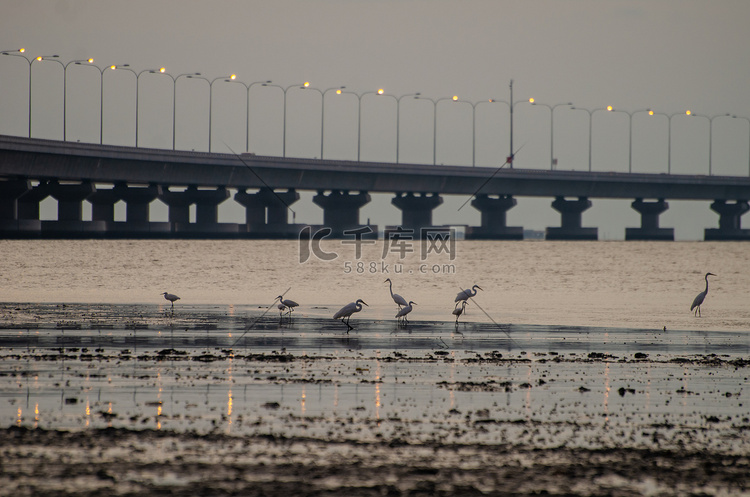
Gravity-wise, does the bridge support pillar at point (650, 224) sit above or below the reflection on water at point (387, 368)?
above

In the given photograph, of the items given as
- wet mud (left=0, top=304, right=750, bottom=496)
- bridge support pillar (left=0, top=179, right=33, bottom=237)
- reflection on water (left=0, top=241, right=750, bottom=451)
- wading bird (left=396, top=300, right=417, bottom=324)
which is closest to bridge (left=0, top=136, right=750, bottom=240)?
bridge support pillar (left=0, top=179, right=33, bottom=237)

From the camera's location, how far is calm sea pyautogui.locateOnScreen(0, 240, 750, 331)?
33.8 m

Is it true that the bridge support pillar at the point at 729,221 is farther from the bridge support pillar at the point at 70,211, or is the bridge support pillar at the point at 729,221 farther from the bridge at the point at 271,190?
the bridge support pillar at the point at 70,211

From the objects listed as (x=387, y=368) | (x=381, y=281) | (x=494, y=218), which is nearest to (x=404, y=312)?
(x=387, y=368)

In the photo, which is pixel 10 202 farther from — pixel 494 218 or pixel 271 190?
pixel 494 218

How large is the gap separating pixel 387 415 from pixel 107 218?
102m

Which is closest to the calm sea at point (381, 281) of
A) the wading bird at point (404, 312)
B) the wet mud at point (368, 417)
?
the wading bird at point (404, 312)

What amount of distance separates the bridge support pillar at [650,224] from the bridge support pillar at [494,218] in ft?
70.9

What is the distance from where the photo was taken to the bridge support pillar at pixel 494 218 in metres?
138

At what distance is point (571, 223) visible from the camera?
146m

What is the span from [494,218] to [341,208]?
23.4 meters

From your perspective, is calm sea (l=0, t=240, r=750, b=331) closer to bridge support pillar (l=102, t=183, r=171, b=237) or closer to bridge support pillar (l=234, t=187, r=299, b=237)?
bridge support pillar (l=102, t=183, r=171, b=237)

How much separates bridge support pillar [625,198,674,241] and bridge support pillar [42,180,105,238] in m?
79.5

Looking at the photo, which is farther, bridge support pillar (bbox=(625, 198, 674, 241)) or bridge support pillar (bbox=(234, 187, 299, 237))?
bridge support pillar (bbox=(625, 198, 674, 241))
